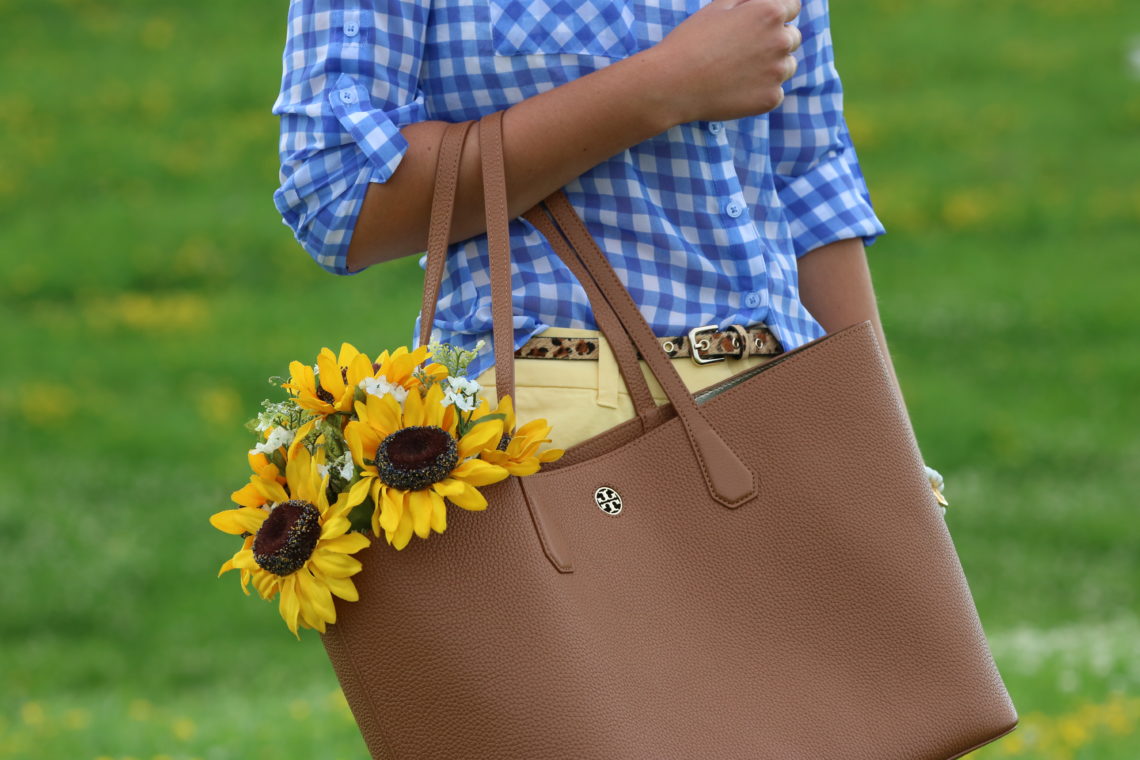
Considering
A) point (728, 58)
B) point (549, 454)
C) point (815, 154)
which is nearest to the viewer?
point (549, 454)

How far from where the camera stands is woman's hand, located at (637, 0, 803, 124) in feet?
6.00

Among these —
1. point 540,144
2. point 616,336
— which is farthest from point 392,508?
point 540,144

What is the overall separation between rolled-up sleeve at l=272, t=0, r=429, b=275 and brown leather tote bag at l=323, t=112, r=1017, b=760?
0.09 meters

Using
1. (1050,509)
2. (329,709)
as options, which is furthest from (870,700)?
(1050,509)

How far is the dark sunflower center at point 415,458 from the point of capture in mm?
1645

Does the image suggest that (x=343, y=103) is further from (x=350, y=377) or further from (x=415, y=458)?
(x=415, y=458)

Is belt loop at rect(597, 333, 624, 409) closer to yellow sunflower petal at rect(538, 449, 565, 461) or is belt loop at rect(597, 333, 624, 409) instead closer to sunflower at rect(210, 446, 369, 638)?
yellow sunflower petal at rect(538, 449, 565, 461)

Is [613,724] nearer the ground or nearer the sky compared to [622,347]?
nearer the ground

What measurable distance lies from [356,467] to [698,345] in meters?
0.50

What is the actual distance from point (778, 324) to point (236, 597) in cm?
714

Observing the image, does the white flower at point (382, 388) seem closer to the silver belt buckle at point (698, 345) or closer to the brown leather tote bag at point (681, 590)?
the brown leather tote bag at point (681, 590)

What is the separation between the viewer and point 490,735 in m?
1.68

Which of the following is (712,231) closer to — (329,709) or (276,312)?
(329,709)

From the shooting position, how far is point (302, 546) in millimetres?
1663
